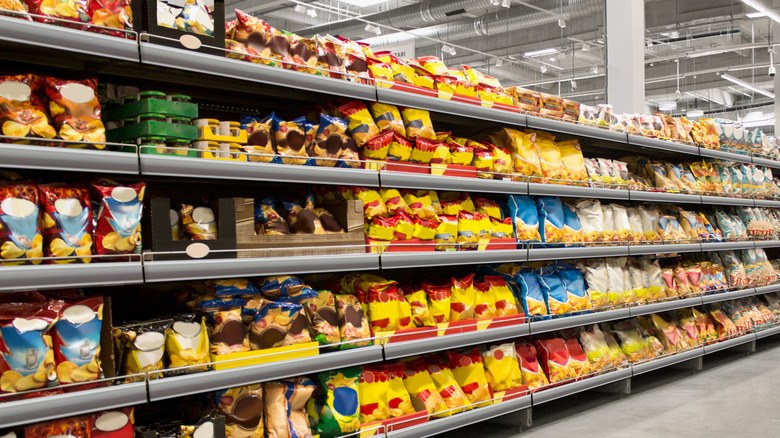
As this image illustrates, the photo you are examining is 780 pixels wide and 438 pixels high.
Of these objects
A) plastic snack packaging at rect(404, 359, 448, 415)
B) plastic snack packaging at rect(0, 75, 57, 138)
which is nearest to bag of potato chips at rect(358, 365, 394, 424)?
plastic snack packaging at rect(404, 359, 448, 415)

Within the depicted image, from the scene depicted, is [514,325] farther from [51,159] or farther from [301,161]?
[51,159]

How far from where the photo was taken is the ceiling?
421 inches

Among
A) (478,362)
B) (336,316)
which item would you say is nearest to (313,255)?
(336,316)

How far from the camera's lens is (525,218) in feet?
11.9

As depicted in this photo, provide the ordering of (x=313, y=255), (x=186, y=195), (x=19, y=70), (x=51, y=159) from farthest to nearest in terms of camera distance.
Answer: (x=186, y=195), (x=313, y=255), (x=19, y=70), (x=51, y=159)

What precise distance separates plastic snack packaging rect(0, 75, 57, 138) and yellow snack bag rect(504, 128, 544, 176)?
2.37 metres

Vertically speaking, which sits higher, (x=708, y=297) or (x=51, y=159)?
(x=51, y=159)

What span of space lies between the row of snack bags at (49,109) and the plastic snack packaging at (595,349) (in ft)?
10.0

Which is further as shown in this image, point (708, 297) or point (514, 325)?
point (708, 297)

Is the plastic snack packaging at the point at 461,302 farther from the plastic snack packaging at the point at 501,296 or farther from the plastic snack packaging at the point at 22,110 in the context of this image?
the plastic snack packaging at the point at 22,110

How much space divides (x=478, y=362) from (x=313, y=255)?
3.87 ft

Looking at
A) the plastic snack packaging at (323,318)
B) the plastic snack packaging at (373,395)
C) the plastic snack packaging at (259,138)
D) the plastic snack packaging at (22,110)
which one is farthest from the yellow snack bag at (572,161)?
the plastic snack packaging at (22,110)

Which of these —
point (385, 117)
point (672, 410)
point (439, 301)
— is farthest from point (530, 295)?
point (385, 117)

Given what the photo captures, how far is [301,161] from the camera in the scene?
2623 millimetres
